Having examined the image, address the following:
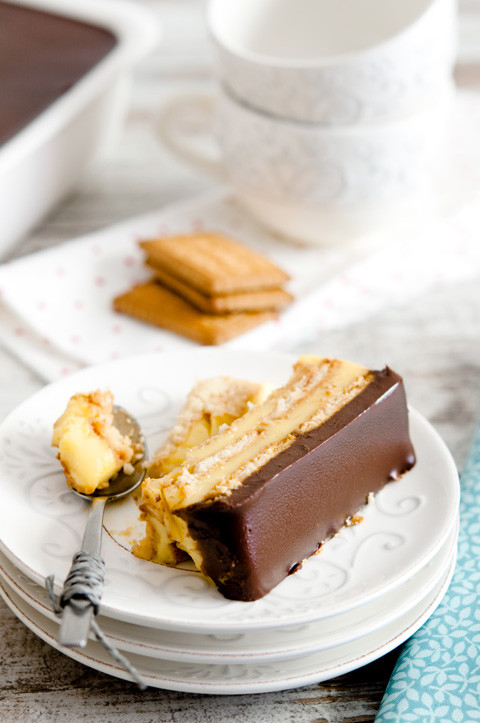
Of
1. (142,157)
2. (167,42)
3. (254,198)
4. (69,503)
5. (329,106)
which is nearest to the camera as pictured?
(69,503)

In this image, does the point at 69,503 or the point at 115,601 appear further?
the point at 69,503

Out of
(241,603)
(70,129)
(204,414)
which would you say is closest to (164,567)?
(241,603)

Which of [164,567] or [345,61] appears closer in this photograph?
[164,567]

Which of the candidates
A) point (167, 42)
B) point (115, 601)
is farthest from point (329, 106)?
point (167, 42)

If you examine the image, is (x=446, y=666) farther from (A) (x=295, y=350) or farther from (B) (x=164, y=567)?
(A) (x=295, y=350)

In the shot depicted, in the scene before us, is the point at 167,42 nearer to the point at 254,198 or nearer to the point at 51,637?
the point at 254,198

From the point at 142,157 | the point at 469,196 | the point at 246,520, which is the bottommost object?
the point at 142,157
